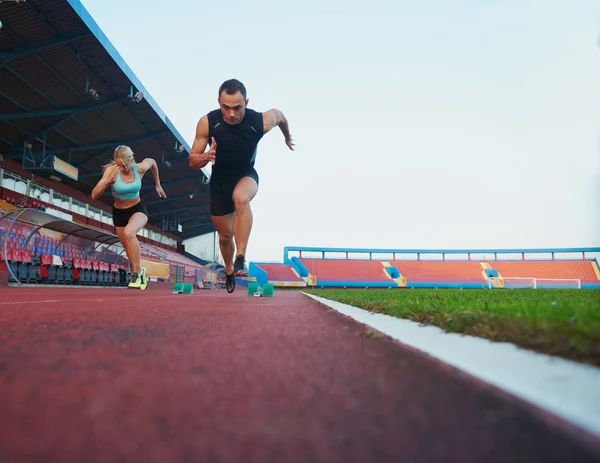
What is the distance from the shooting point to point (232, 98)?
13.0 ft

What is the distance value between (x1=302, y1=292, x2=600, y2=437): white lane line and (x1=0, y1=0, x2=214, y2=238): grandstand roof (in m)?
12.1

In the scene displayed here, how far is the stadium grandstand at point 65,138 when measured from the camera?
10453mm

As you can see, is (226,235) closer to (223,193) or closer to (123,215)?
(223,193)

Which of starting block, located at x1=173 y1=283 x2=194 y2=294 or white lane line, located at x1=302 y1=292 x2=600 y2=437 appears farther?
starting block, located at x1=173 y1=283 x2=194 y2=294

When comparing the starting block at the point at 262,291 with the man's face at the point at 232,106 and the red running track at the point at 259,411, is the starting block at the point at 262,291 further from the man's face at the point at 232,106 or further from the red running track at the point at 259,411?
the red running track at the point at 259,411

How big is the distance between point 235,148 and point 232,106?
48 centimetres

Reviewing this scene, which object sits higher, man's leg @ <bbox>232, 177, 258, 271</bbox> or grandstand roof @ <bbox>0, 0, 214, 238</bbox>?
grandstand roof @ <bbox>0, 0, 214, 238</bbox>

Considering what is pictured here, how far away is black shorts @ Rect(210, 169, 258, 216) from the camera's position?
4.64 metres

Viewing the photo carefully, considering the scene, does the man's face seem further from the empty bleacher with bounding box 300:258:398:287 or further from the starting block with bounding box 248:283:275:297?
the empty bleacher with bounding box 300:258:398:287

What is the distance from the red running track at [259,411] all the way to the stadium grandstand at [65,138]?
9.73 metres

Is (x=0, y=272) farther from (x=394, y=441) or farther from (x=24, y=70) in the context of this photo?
(x=394, y=441)

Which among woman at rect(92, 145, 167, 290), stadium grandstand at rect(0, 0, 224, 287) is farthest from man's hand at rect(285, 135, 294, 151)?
stadium grandstand at rect(0, 0, 224, 287)

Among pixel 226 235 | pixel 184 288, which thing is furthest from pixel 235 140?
pixel 184 288

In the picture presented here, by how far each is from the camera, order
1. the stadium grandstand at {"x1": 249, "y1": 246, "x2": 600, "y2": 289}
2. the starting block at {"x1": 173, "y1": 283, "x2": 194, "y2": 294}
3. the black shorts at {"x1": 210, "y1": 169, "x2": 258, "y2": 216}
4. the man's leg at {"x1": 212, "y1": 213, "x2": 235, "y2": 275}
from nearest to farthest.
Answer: the black shorts at {"x1": 210, "y1": 169, "x2": 258, "y2": 216} → the man's leg at {"x1": 212, "y1": 213, "x2": 235, "y2": 275} → the starting block at {"x1": 173, "y1": 283, "x2": 194, "y2": 294} → the stadium grandstand at {"x1": 249, "y1": 246, "x2": 600, "y2": 289}
